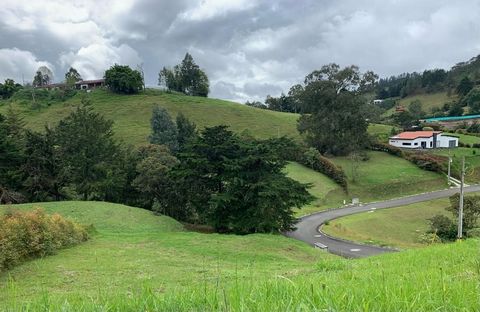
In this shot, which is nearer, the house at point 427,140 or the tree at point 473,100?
the house at point 427,140

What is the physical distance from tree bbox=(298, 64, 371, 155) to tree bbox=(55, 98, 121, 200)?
35121mm

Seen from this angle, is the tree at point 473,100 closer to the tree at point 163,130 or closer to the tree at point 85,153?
the tree at point 163,130

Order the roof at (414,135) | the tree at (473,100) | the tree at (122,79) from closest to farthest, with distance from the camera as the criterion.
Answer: the roof at (414,135) → the tree at (122,79) → the tree at (473,100)

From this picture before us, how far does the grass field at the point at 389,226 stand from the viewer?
101ft

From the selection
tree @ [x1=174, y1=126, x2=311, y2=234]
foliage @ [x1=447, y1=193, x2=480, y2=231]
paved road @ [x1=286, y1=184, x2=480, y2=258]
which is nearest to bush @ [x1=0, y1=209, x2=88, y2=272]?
tree @ [x1=174, y1=126, x2=311, y2=234]

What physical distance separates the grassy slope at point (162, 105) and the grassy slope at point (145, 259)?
155ft

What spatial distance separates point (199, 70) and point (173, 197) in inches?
3117

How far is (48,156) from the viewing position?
35.6 meters

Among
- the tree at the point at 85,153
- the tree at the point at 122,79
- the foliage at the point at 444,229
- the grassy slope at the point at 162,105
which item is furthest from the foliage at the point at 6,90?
the foliage at the point at 444,229

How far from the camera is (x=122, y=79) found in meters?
96.8

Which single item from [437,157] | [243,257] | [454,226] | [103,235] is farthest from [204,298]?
[437,157]

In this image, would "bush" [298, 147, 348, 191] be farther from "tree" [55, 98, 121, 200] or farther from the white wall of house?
"tree" [55, 98, 121, 200]

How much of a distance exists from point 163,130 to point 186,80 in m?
55.6

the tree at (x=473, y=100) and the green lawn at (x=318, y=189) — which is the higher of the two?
the tree at (x=473, y=100)
